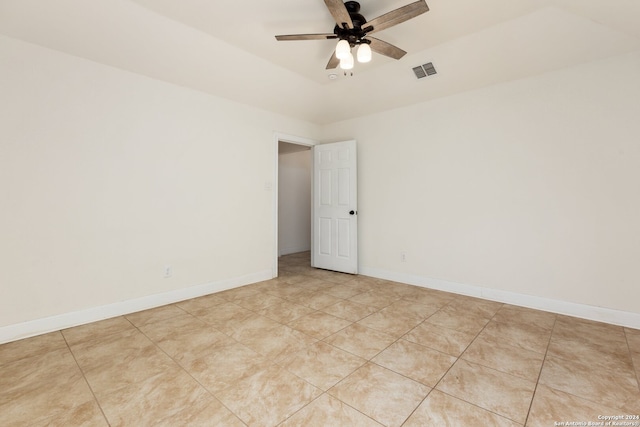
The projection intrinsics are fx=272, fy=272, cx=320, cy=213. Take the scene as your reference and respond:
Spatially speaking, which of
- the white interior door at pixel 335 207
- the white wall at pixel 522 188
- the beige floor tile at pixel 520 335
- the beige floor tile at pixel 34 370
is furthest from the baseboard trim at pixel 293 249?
the beige floor tile at pixel 520 335

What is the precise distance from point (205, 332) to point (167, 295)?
40.2 inches

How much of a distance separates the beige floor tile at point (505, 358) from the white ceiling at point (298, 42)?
272cm

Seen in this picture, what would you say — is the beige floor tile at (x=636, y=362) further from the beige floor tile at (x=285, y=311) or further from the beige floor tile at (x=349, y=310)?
the beige floor tile at (x=285, y=311)

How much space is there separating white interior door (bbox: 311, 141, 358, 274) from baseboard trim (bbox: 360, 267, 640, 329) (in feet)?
2.55

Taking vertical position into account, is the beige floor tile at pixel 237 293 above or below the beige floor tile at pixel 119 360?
below

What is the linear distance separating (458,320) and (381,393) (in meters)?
1.45

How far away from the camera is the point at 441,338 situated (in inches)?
92.1

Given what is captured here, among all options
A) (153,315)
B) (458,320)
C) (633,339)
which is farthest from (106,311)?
(633,339)

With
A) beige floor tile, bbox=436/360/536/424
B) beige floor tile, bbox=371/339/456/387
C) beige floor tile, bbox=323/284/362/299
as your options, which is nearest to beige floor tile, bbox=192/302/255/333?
beige floor tile, bbox=323/284/362/299

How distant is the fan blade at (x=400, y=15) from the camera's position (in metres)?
1.77

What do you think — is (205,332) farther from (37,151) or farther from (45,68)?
(45,68)

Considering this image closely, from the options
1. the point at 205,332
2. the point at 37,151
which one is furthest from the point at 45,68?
the point at 205,332

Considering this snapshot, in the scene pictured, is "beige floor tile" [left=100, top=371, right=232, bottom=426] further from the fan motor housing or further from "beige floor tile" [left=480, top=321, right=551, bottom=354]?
the fan motor housing

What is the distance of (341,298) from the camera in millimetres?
3342
